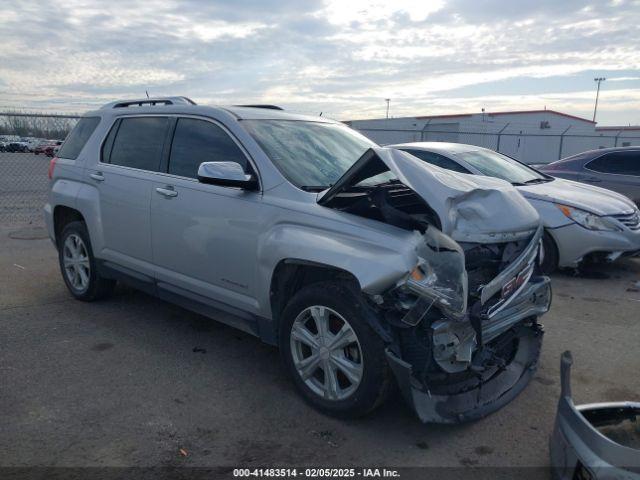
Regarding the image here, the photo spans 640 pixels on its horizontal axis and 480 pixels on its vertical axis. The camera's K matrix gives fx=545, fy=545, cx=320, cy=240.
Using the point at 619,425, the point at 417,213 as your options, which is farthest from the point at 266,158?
the point at 619,425

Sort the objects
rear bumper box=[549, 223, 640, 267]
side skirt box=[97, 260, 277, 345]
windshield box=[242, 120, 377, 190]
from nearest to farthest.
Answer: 1. side skirt box=[97, 260, 277, 345]
2. windshield box=[242, 120, 377, 190]
3. rear bumper box=[549, 223, 640, 267]

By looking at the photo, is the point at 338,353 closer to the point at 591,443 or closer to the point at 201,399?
the point at 201,399

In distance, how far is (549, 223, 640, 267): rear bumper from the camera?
6477 mm

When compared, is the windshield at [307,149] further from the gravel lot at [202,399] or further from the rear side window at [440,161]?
the rear side window at [440,161]

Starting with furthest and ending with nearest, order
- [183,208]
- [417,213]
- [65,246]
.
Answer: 1. [65,246]
2. [183,208]
3. [417,213]

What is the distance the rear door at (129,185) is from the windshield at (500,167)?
4.20 meters

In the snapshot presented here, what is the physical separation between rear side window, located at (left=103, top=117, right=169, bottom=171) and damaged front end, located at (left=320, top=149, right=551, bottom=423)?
1.91 metres

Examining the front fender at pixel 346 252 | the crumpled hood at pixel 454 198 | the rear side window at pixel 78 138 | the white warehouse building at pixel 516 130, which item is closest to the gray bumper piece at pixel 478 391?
the front fender at pixel 346 252

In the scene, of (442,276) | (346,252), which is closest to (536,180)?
(442,276)

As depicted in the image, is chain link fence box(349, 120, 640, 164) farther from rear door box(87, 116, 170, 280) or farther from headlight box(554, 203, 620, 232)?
→ rear door box(87, 116, 170, 280)

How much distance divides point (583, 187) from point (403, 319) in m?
5.57

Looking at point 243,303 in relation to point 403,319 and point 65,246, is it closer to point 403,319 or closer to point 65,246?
point 403,319

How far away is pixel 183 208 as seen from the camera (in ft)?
13.9

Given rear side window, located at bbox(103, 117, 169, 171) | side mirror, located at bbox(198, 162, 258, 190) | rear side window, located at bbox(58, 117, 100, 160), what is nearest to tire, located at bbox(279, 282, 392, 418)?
side mirror, located at bbox(198, 162, 258, 190)
